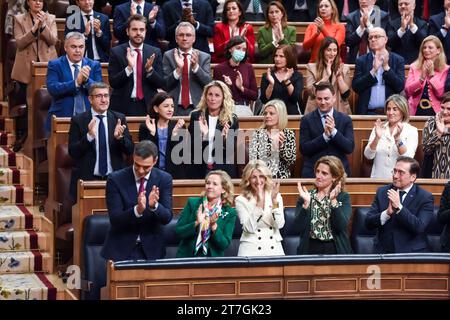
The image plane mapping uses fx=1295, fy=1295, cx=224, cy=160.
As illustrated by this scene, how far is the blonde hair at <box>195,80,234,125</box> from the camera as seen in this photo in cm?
525

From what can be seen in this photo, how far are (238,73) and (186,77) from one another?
25 cm

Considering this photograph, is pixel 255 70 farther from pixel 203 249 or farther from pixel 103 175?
pixel 203 249

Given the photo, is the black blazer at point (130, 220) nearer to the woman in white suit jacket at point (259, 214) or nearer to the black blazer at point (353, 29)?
the woman in white suit jacket at point (259, 214)

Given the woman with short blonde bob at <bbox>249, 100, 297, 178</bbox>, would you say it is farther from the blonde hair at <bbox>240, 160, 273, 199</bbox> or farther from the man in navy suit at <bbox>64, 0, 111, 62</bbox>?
the man in navy suit at <bbox>64, 0, 111, 62</bbox>

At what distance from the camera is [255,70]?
6172 millimetres

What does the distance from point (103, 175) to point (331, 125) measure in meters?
0.94

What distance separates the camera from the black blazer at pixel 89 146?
5117 mm

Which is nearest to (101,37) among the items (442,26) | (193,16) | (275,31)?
(193,16)

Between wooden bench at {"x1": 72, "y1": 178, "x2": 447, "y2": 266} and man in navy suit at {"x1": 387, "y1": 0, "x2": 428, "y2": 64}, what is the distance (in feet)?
4.64

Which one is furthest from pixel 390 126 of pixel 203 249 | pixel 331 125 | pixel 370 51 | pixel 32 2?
pixel 32 2

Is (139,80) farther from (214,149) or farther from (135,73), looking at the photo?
(214,149)

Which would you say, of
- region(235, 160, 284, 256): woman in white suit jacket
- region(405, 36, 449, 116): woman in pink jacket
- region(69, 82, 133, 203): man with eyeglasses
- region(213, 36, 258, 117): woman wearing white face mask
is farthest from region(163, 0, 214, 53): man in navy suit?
region(235, 160, 284, 256): woman in white suit jacket

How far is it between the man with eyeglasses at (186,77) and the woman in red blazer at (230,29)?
530 mm

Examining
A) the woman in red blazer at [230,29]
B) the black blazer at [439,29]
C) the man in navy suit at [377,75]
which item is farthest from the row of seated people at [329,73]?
the black blazer at [439,29]
